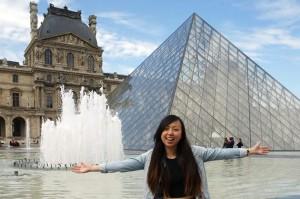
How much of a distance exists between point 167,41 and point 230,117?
795 centimetres

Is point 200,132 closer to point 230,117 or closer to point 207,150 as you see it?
point 230,117

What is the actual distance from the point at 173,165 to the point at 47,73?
198ft

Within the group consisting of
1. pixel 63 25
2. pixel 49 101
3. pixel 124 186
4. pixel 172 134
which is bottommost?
pixel 124 186

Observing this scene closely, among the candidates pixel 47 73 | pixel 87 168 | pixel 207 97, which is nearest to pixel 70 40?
pixel 47 73

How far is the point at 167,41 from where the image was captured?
28.2m

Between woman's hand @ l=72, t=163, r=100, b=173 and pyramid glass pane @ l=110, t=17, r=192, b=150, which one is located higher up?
pyramid glass pane @ l=110, t=17, r=192, b=150

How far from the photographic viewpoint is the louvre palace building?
60062mm

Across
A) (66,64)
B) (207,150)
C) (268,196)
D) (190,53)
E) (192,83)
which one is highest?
(66,64)

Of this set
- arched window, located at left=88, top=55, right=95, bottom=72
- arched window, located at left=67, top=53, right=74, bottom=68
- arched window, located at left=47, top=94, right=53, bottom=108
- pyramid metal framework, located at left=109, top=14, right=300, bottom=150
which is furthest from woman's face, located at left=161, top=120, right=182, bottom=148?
arched window, located at left=88, top=55, right=95, bottom=72

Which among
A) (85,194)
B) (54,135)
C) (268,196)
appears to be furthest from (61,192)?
(54,135)

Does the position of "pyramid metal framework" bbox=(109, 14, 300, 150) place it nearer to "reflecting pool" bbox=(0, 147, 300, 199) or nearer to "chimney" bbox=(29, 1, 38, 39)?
"reflecting pool" bbox=(0, 147, 300, 199)

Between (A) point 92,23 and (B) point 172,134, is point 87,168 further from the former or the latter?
(A) point 92,23

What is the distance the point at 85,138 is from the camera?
15.6m

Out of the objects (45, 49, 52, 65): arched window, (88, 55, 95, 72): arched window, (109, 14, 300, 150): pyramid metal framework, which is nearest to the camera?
(109, 14, 300, 150): pyramid metal framework
